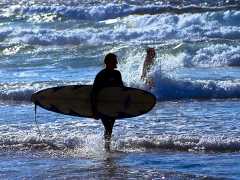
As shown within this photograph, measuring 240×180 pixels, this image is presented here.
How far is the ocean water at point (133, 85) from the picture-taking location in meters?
11.1

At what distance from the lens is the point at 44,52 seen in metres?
28.7

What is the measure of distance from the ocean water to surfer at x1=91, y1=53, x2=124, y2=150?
0.25 metres

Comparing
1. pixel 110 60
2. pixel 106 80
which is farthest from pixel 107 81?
pixel 110 60

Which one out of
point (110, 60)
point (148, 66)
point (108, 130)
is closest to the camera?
point (110, 60)

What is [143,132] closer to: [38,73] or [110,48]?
[38,73]

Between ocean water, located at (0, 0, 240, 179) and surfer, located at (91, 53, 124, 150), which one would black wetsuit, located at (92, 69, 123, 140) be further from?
ocean water, located at (0, 0, 240, 179)

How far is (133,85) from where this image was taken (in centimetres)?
1916

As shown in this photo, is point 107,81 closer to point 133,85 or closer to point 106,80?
point 106,80

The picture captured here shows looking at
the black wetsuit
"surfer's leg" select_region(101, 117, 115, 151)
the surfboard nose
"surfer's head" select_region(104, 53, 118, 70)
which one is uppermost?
"surfer's head" select_region(104, 53, 118, 70)

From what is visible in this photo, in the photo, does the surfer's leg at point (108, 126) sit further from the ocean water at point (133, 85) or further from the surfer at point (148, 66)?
the surfer at point (148, 66)

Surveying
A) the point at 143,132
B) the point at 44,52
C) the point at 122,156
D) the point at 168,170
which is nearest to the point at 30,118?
the point at 143,132

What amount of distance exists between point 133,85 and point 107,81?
726 cm

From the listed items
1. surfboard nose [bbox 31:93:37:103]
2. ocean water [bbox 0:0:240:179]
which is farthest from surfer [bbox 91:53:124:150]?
surfboard nose [bbox 31:93:37:103]

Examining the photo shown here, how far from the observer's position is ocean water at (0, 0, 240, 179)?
436 inches
